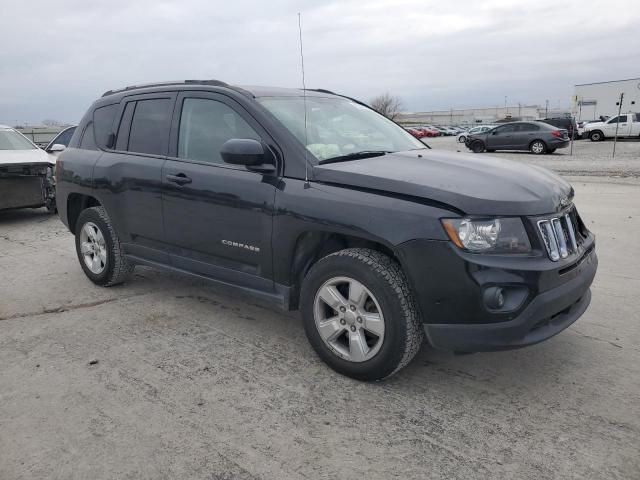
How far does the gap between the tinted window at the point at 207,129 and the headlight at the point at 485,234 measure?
5.16ft

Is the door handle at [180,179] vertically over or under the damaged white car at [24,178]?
over

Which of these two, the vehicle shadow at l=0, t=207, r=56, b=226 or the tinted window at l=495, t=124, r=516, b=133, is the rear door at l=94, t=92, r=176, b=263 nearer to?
the vehicle shadow at l=0, t=207, r=56, b=226

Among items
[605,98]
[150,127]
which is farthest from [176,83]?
[605,98]

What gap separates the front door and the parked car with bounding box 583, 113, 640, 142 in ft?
105

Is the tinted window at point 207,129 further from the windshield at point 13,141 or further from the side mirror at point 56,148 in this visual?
the windshield at point 13,141

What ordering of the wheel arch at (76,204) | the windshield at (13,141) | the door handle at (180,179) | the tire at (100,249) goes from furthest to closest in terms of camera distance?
the windshield at (13,141), the wheel arch at (76,204), the tire at (100,249), the door handle at (180,179)

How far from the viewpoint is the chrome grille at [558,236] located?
290 centimetres

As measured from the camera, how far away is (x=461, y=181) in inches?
118

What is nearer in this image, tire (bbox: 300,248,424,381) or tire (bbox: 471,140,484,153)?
tire (bbox: 300,248,424,381)

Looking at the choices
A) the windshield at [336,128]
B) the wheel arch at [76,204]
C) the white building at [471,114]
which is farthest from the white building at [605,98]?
the white building at [471,114]

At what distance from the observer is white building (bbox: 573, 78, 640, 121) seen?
4931 centimetres

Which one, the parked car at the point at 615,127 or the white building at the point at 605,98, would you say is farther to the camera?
the white building at the point at 605,98

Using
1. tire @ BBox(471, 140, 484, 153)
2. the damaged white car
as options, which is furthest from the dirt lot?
tire @ BBox(471, 140, 484, 153)

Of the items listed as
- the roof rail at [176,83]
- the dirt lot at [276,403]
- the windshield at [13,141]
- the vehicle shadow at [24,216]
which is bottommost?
the dirt lot at [276,403]
